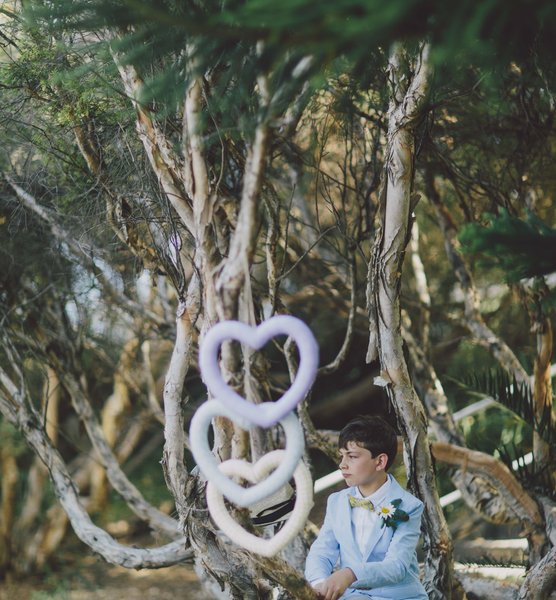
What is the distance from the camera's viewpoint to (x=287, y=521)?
192 centimetres

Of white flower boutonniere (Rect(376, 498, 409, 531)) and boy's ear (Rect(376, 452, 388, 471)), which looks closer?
white flower boutonniere (Rect(376, 498, 409, 531))

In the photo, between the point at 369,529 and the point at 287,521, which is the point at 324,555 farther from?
the point at 287,521

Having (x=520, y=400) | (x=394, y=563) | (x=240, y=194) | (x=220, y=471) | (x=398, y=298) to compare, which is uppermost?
(x=240, y=194)

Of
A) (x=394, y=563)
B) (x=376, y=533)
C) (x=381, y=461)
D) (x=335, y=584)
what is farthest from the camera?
(x=381, y=461)

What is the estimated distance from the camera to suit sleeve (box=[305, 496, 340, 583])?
8.73ft

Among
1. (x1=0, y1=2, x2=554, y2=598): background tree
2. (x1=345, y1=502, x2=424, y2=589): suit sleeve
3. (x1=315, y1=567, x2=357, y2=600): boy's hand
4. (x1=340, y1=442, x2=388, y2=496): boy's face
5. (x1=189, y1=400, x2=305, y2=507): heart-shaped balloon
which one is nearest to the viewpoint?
(x1=0, y1=2, x2=554, y2=598): background tree

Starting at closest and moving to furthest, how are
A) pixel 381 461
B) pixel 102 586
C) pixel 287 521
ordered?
→ pixel 287 521, pixel 381 461, pixel 102 586

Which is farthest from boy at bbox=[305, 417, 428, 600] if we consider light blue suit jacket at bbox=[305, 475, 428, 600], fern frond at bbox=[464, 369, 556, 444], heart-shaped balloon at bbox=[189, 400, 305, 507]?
fern frond at bbox=[464, 369, 556, 444]

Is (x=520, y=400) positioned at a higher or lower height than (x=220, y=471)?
lower

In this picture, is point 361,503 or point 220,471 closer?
point 220,471

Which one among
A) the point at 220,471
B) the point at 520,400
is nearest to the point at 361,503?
the point at 220,471

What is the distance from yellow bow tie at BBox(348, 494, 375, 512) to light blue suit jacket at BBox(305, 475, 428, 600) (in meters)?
0.03

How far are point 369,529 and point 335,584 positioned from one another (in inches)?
12.1

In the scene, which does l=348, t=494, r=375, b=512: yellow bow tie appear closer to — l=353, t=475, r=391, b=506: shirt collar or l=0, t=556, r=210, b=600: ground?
l=353, t=475, r=391, b=506: shirt collar
